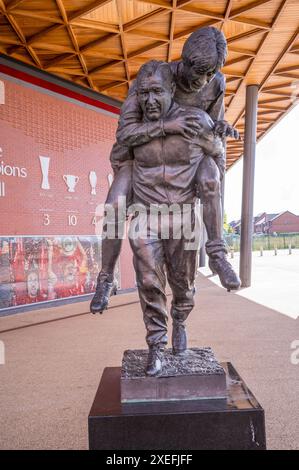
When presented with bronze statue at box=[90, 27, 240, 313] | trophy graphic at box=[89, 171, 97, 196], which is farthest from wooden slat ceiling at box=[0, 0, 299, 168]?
bronze statue at box=[90, 27, 240, 313]

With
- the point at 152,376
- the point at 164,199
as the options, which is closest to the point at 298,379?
the point at 152,376

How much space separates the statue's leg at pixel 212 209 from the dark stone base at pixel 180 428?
99 cm

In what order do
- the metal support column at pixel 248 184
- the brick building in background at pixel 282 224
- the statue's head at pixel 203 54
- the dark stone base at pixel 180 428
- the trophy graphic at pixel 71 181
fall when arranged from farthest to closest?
1. the brick building in background at pixel 282 224
2. the metal support column at pixel 248 184
3. the trophy graphic at pixel 71 181
4. the statue's head at pixel 203 54
5. the dark stone base at pixel 180 428

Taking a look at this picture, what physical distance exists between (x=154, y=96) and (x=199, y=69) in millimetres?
365

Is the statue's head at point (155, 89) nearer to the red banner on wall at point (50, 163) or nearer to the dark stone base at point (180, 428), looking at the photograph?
the dark stone base at point (180, 428)

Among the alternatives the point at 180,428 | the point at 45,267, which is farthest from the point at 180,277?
the point at 45,267

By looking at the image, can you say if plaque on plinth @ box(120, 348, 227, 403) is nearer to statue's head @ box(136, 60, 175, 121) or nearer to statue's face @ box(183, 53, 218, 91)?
statue's head @ box(136, 60, 175, 121)

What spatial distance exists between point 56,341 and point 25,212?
466 centimetres

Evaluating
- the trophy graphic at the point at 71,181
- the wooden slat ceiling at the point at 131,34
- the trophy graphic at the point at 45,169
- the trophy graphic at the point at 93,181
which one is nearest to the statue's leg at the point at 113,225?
the wooden slat ceiling at the point at 131,34

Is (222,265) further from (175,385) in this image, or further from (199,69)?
(199,69)

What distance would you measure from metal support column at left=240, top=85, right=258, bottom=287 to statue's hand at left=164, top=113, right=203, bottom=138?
12035 millimetres

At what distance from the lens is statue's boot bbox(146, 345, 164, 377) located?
3112 millimetres

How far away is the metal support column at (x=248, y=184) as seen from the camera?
1485cm

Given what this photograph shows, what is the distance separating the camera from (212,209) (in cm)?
323
